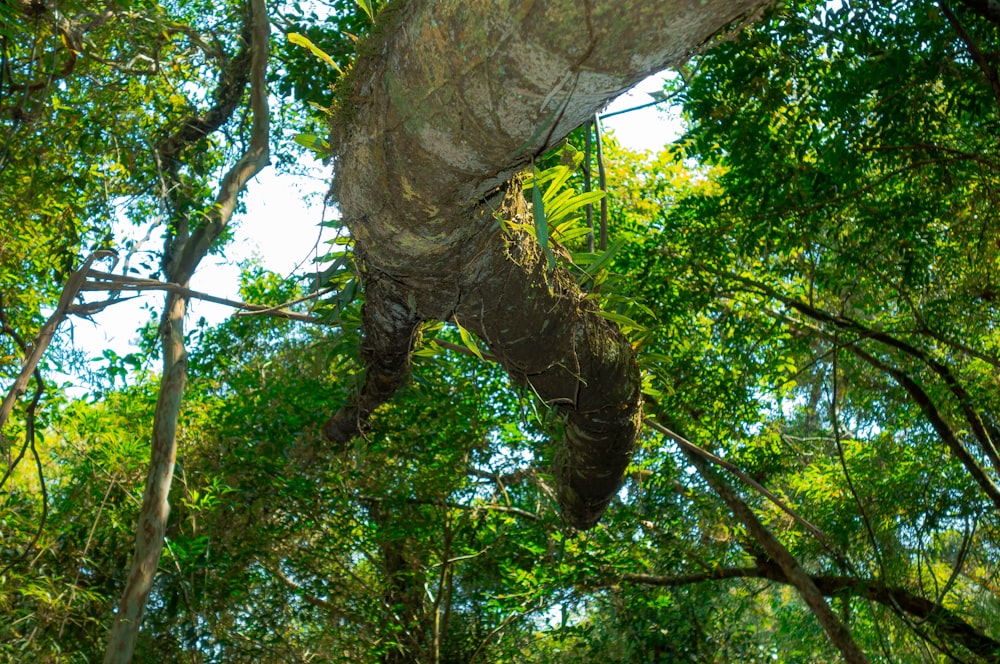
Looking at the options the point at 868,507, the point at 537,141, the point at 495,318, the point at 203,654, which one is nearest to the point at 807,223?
the point at 868,507

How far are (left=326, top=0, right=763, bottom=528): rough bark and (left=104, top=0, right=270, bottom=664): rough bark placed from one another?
1.45 m

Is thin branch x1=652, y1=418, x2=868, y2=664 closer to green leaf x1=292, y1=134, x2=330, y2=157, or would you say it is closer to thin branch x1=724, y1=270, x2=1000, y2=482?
thin branch x1=724, y1=270, x2=1000, y2=482

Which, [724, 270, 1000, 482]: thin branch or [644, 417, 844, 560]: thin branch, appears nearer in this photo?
[644, 417, 844, 560]: thin branch

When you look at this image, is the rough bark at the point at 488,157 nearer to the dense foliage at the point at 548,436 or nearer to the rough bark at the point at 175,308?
the rough bark at the point at 175,308

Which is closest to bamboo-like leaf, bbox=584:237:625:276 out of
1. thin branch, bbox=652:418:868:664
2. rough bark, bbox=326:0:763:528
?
rough bark, bbox=326:0:763:528

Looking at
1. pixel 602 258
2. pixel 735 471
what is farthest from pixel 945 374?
pixel 602 258

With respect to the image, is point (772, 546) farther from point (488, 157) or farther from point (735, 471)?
Answer: point (488, 157)

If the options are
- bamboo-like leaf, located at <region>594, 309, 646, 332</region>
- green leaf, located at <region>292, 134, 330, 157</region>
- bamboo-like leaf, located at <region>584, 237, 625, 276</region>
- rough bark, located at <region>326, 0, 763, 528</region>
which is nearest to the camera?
rough bark, located at <region>326, 0, 763, 528</region>

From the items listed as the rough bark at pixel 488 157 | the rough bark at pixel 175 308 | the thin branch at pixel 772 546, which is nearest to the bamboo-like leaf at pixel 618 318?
the rough bark at pixel 488 157

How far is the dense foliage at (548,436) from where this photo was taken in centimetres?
372

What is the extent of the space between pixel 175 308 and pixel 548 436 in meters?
1.86

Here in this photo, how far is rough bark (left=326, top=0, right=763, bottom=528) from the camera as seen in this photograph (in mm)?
851

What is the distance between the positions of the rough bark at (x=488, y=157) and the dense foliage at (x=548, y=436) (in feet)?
6.47

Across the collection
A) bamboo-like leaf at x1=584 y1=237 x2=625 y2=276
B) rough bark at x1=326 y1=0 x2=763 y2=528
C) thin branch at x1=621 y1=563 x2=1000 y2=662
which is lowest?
rough bark at x1=326 y1=0 x2=763 y2=528
